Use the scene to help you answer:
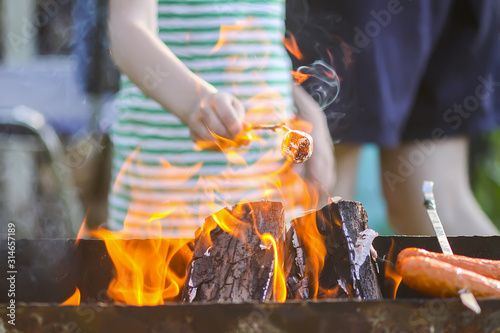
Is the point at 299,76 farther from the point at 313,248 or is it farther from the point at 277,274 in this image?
the point at 277,274

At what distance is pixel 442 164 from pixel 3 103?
2.82m

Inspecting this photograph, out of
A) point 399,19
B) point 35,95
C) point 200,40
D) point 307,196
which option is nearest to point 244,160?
point 307,196

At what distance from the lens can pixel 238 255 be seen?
4.71 feet

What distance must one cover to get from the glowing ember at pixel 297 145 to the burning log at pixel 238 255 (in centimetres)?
15

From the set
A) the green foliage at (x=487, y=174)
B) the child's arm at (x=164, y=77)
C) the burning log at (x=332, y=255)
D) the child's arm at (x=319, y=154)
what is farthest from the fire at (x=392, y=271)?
the green foliage at (x=487, y=174)

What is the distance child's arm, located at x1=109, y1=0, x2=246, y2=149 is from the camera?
1.57 metres

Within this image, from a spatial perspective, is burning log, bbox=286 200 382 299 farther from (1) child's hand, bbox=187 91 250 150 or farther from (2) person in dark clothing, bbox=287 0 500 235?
(2) person in dark clothing, bbox=287 0 500 235

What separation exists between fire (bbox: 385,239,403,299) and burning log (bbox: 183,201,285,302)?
0.37 meters

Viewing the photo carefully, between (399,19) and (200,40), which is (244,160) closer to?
(200,40)

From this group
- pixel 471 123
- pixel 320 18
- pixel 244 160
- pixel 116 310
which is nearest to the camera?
pixel 116 310

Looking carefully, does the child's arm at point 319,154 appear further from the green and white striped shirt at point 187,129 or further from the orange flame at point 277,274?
the orange flame at point 277,274

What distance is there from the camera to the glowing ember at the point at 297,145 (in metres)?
1.56

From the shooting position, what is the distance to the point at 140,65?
1.85 metres

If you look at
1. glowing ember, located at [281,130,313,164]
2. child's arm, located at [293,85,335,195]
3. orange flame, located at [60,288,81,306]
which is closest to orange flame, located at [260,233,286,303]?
glowing ember, located at [281,130,313,164]
